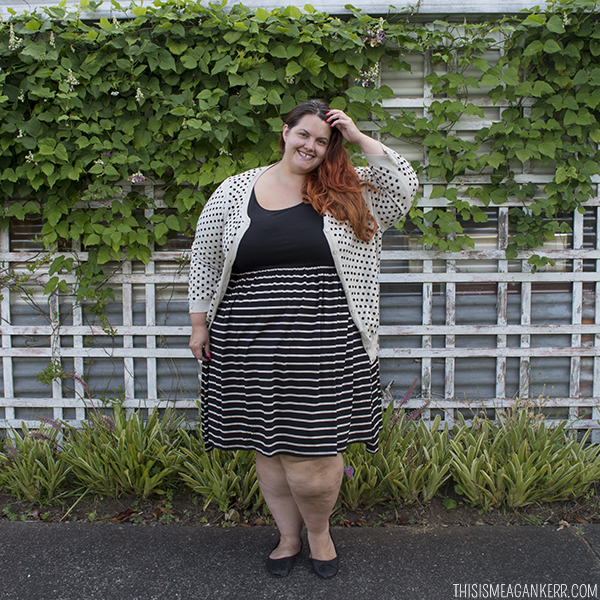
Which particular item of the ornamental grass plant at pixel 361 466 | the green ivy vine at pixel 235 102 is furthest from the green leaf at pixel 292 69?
the ornamental grass plant at pixel 361 466

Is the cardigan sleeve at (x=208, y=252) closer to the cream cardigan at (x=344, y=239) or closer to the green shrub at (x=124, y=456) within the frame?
the cream cardigan at (x=344, y=239)

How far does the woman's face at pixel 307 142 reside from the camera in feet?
5.75

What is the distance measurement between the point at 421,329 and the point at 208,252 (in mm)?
1445

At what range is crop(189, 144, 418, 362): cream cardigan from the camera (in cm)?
180

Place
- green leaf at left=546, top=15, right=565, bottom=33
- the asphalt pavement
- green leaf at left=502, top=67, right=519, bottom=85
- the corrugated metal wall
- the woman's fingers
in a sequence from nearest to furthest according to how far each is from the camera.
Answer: the woman's fingers, the asphalt pavement, green leaf at left=546, top=15, right=565, bottom=33, green leaf at left=502, top=67, right=519, bottom=85, the corrugated metal wall

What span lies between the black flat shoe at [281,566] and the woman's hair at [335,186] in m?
1.36

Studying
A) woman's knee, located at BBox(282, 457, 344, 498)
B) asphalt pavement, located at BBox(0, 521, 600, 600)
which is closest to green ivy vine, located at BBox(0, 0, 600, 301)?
asphalt pavement, located at BBox(0, 521, 600, 600)

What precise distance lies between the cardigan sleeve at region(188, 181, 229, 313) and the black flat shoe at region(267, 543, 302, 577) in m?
1.09

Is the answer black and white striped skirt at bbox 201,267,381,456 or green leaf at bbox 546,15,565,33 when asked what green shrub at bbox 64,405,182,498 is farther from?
green leaf at bbox 546,15,565,33

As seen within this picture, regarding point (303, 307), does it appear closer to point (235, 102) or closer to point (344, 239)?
point (344, 239)

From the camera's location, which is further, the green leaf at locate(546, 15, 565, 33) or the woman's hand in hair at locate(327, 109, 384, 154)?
the green leaf at locate(546, 15, 565, 33)

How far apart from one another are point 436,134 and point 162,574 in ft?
8.42

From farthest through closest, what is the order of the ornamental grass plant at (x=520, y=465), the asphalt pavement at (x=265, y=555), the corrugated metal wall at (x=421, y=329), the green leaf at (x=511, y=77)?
the corrugated metal wall at (x=421, y=329)
the green leaf at (x=511, y=77)
the ornamental grass plant at (x=520, y=465)
the asphalt pavement at (x=265, y=555)

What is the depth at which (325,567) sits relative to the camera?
193cm
